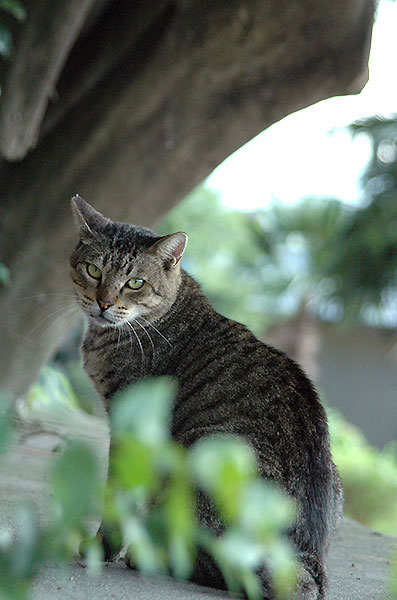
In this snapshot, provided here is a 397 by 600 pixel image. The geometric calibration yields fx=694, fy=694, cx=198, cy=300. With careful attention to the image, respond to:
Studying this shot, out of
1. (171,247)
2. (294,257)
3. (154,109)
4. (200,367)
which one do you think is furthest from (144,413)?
(294,257)

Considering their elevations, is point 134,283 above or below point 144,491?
above

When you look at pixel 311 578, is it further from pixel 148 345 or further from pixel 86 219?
pixel 86 219

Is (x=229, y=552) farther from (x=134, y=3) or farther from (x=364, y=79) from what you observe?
(x=134, y=3)

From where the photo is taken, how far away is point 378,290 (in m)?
8.40

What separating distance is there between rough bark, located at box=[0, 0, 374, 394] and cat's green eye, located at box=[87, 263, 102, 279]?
96cm

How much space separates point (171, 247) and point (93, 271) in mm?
284

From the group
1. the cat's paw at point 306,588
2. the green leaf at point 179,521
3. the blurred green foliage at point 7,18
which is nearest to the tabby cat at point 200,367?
the cat's paw at point 306,588

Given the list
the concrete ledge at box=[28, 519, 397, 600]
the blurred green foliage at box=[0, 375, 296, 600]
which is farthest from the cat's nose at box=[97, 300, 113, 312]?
the blurred green foliage at box=[0, 375, 296, 600]

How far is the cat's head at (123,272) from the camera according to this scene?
2.33 m

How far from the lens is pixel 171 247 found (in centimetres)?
238

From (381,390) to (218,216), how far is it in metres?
4.29

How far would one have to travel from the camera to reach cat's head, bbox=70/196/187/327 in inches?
91.7

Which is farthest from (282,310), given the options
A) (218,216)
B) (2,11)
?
(2,11)

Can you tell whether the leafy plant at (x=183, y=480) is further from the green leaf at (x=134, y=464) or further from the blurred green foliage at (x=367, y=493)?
the blurred green foliage at (x=367, y=493)
